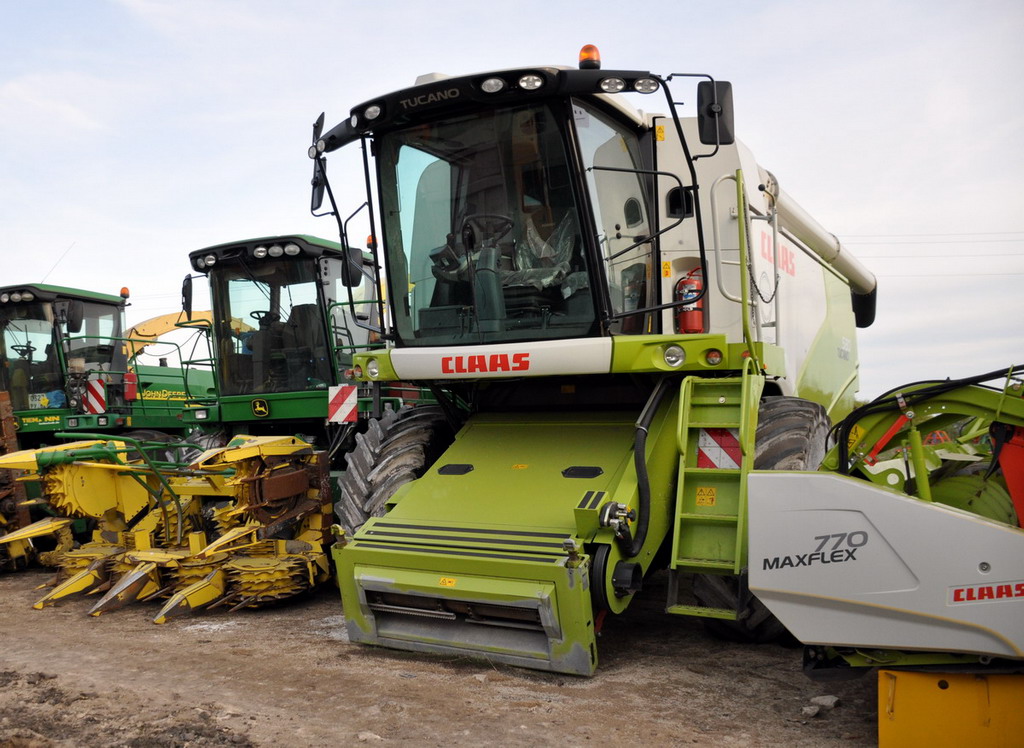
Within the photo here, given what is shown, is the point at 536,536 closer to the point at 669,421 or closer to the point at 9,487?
the point at 669,421

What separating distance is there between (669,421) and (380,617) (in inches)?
66.3

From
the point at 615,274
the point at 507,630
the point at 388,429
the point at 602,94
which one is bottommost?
the point at 507,630

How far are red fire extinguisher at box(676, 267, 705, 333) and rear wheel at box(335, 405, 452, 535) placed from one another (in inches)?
63.2

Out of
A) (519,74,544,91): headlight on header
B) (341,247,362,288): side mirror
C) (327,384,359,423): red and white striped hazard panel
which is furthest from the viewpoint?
(327,384,359,423): red and white striped hazard panel

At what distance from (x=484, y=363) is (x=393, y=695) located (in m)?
1.66

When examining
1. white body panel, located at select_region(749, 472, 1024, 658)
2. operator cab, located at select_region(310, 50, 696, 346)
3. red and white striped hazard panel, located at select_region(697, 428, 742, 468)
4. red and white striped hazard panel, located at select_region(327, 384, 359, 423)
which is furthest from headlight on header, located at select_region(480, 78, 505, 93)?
red and white striped hazard panel, located at select_region(327, 384, 359, 423)

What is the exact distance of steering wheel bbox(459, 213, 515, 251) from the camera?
453 centimetres

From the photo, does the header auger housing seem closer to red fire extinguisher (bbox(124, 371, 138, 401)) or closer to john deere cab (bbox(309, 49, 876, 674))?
john deere cab (bbox(309, 49, 876, 674))

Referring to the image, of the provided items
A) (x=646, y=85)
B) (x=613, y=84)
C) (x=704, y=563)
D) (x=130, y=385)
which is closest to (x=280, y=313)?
(x=130, y=385)

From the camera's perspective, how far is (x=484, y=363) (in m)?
4.46

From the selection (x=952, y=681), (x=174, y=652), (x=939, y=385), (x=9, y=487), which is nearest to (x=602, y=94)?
(x=939, y=385)

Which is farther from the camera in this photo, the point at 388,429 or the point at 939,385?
the point at 388,429

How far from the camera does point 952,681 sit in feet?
9.25

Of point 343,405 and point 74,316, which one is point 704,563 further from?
point 74,316
